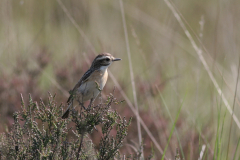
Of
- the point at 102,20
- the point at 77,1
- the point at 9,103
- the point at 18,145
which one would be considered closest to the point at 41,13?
the point at 102,20

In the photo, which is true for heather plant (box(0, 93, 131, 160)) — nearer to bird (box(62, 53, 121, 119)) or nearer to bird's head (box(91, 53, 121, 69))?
bird (box(62, 53, 121, 119))

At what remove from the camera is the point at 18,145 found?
2584 millimetres

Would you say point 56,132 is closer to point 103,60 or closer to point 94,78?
point 94,78

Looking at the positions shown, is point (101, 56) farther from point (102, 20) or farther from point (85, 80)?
point (102, 20)

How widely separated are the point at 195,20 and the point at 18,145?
10089mm

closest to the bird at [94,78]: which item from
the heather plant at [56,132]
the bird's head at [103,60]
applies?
the bird's head at [103,60]

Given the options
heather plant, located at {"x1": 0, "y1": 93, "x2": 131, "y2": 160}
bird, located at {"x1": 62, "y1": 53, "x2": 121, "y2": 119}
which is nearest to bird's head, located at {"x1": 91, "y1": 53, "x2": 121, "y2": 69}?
bird, located at {"x1": 62, "y1": 53, "x2": 121, "y2": 119}

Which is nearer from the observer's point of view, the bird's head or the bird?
the bird

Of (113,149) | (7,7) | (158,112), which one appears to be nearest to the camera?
(113,149)

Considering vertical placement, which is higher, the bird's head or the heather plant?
the bird's head

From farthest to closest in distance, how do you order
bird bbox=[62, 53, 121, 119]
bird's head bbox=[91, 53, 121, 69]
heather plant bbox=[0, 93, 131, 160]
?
bird's head bbox=[91, 53, 121, 69] → bird bbox=[62, 53, 121, 119] → heather plant bbox=[0, 93, 131, 160]

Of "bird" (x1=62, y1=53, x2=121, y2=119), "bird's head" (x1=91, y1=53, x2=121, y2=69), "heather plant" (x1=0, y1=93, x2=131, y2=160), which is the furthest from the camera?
"bird's head" (x1=91, y1=53, x2=121, y2=69)

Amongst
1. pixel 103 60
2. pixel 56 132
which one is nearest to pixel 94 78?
pixel 103 60

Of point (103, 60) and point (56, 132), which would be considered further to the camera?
point (103, 60)
